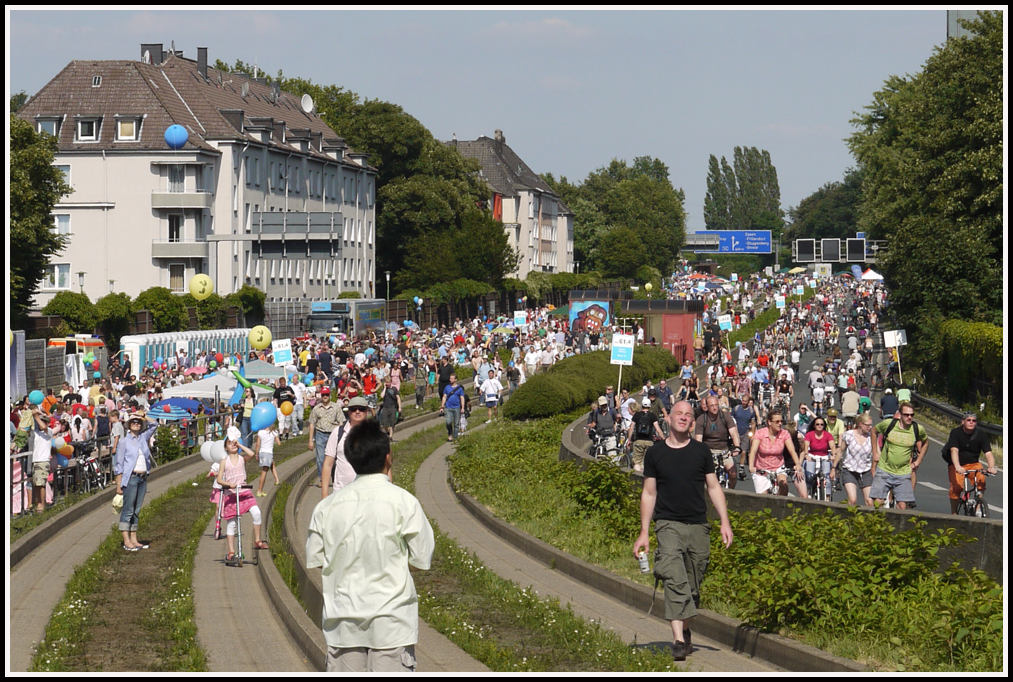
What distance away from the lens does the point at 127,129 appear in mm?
69812

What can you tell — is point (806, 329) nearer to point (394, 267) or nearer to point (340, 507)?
point (394, 267)

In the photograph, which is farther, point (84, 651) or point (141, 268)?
point (141, 268)

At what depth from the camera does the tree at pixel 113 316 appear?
160 ft

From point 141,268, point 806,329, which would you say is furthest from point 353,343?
point 806,329

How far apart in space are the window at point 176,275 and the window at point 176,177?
3.82 meters

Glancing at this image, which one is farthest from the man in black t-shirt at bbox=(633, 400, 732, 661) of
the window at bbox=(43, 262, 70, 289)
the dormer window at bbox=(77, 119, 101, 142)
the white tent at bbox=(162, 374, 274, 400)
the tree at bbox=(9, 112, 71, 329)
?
the dormer window at bbox=(77, 119, 101, 142)

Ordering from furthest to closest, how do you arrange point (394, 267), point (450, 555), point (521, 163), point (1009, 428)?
point (521, 163) < point (394, 267) < point (450, 555) < point (1009, 428)

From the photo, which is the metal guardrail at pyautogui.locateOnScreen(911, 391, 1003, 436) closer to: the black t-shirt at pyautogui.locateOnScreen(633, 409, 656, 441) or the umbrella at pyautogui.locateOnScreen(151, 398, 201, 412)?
the black t-shirt at pyautogui.locateOnScreen(633, 409, 656, 441)

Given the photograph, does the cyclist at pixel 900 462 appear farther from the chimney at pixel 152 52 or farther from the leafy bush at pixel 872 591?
the chimney at pixel 152 52

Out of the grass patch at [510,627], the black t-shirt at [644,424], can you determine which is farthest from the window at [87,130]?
the grass patch at [510,627]

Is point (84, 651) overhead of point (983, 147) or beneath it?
beneath

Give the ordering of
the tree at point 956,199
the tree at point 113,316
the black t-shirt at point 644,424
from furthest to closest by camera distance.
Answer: the tree at point 113,316
the tree at point 956,199
the black t-shirt at point 644,424

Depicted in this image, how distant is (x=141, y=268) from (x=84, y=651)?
200ft

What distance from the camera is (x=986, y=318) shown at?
47938 mm
